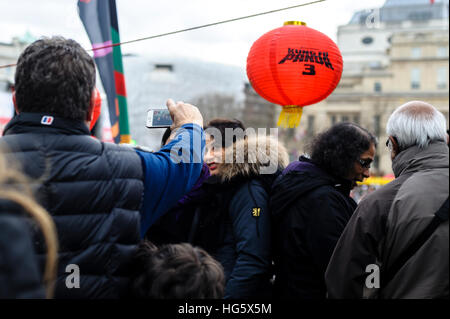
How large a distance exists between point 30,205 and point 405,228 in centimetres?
139

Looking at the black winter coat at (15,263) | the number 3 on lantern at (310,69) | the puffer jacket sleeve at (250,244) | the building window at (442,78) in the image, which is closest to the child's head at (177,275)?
the black winter coat at (15,263)

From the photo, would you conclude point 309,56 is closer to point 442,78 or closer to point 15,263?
point 15,263

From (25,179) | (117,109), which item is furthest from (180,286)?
(117,109)

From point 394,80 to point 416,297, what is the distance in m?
48.0

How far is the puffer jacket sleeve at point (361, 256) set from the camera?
1899 millimetres

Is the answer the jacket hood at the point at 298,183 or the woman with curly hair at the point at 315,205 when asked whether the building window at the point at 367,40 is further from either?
the jacket hood at the point at 298,183

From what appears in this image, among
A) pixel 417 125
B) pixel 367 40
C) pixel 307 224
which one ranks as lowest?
pixel 307 224

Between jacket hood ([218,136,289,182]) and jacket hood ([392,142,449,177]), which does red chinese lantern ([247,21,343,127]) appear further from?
jacket hood ([392,142,449,177])

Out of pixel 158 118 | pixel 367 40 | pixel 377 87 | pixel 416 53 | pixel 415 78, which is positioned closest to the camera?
pixel 158 118

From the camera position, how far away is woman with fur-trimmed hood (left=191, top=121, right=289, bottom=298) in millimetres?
2400

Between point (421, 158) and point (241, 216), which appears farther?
point (241, 216)

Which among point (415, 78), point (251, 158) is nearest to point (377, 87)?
point (415, 78)

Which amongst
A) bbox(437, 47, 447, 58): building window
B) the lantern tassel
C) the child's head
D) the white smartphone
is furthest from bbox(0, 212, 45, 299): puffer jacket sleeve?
bbox(437, 47, 447, 58): building window

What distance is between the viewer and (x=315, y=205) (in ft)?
7.71
